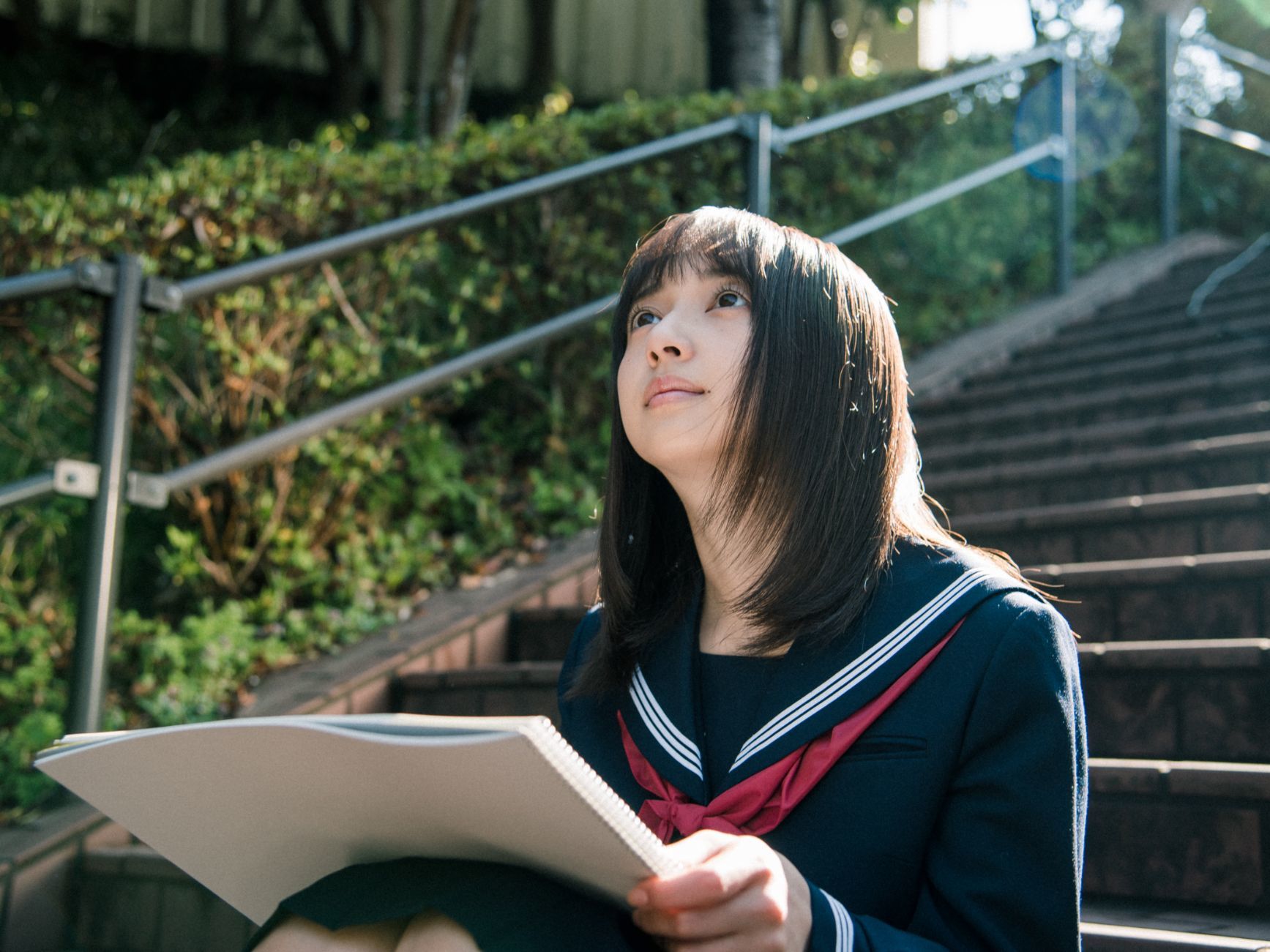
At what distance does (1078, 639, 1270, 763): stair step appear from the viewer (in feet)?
6.70

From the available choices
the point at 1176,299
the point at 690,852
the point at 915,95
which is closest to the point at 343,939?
the point at 690,852

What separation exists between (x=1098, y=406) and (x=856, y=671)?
297 centimetres

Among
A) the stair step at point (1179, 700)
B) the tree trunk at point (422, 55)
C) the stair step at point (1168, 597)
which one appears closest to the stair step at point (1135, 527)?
the stair step at point (1168, 597)

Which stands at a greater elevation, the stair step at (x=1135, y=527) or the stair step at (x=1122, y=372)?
the stair step at (x=1122, y=372)

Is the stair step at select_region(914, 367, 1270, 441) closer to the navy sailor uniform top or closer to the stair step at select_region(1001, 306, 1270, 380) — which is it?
the stair step at select_region(1001, 306, 1270, 380)

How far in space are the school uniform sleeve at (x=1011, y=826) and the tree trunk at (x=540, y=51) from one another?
779 centimetres

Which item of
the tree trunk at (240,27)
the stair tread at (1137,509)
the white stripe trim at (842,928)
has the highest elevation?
the tree trunk at (240,27)

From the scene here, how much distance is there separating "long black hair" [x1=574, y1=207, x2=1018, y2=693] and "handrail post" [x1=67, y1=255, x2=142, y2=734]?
4.04 feet

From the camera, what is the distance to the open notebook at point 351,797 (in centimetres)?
90

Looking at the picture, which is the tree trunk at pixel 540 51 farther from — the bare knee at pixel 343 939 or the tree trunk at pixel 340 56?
the bare knee at pixel 343 939

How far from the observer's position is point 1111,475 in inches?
129

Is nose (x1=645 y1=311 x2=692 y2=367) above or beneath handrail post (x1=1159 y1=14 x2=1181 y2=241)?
beneath

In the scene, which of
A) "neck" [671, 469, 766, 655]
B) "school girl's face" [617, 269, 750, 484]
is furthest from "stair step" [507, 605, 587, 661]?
"school girl's face" [617, 269, 750, 484]

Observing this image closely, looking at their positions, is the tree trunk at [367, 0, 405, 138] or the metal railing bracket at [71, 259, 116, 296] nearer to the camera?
the metal railing bracket at [71, 259, 116, 296]
